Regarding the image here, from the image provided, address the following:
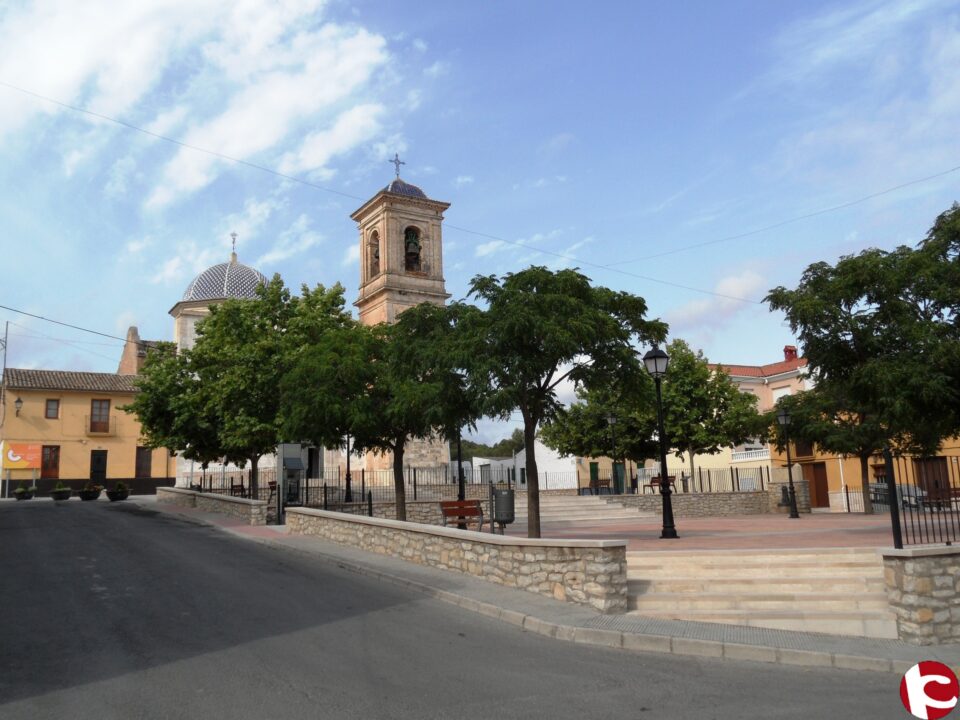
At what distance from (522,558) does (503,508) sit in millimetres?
3676

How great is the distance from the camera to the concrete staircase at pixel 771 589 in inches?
365

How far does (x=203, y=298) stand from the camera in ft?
178

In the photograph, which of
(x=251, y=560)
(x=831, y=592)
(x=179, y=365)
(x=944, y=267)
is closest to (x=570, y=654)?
(x=831, y=592)

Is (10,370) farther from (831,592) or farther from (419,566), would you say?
(831,592)

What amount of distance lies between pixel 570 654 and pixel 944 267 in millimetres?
10773

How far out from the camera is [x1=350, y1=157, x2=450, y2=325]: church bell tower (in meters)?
43.0

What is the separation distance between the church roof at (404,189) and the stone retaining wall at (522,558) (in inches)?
1234

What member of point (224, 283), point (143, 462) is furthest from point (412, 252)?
point (143, 462)

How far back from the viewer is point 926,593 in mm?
8484

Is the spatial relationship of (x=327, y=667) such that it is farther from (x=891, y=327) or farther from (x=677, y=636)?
(x=891, y=327)

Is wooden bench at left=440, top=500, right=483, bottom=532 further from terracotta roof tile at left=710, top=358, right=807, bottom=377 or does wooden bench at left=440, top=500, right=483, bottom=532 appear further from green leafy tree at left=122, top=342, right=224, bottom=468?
terracotta roof tile at left=710, top=358, right=807, bottom=377

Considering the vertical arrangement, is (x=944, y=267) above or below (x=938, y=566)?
above

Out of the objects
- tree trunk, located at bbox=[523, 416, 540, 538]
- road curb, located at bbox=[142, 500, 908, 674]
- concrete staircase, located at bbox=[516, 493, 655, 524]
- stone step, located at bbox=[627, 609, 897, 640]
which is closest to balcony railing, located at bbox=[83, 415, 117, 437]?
concrete staircase, located at bbox=[516, 493, 655, 524]

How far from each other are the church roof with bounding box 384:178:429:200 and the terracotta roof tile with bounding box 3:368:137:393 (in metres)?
20.5
